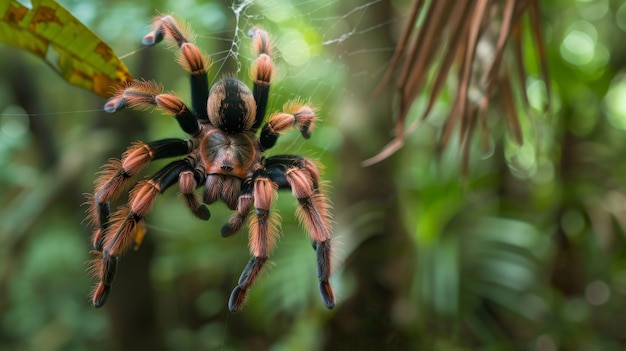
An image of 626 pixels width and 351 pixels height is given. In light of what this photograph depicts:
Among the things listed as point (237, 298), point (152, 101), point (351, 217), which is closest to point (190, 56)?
point (152, 101)

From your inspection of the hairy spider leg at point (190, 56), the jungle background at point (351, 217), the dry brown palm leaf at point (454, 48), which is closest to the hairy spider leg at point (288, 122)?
the hairy spider leg at point (190, 56)

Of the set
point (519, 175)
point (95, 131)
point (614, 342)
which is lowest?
point (614, 342)

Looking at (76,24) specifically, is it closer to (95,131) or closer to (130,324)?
(95,131)

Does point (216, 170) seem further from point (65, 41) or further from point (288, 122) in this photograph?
point (65, 41)

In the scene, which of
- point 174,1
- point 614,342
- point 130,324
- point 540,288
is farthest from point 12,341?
point 614,342

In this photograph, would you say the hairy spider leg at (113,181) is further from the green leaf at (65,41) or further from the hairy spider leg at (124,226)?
the green leaf at (65,41)

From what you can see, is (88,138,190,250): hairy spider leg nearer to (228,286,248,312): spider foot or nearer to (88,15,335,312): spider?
(88,15,335,312): spider
